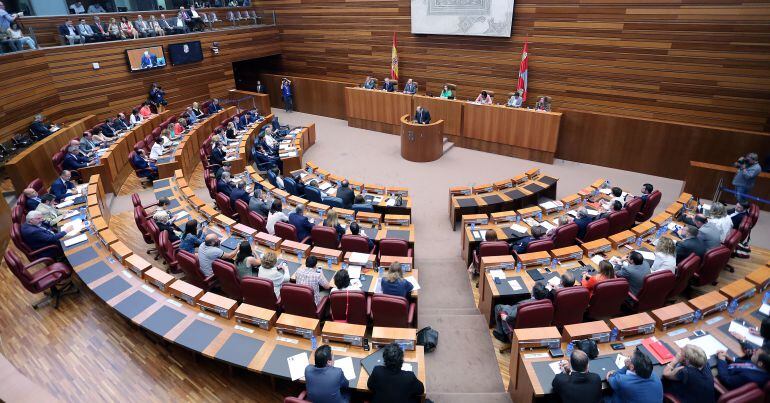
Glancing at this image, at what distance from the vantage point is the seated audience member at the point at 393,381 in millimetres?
3705

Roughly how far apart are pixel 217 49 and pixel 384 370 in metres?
15.9

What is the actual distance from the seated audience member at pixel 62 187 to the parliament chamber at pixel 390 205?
79mm

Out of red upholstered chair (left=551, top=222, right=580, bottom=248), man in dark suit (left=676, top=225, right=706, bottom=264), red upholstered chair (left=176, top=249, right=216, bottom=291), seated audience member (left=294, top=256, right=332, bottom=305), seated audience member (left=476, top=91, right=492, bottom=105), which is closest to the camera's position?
seated audience member (left=294, top=256, right=332, bottom=305)

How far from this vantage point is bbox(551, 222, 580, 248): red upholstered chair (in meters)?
6.60

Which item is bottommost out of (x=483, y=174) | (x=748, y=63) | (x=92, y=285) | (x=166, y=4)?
(x=483, y=174)

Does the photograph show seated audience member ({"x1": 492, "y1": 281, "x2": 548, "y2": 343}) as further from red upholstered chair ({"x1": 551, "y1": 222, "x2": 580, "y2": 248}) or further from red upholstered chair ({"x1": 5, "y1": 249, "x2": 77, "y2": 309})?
red upholstered chair ({"x1": 5, "y1": 249, "x2": 77, "y2": 309})

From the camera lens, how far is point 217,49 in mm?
16344

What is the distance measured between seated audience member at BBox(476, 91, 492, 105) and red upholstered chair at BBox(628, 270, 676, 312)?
8265 millimetres

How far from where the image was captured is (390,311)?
4.94 m

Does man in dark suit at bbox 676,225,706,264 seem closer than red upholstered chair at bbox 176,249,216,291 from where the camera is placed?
No

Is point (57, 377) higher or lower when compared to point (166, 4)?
lower

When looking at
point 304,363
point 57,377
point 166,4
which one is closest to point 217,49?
point 166,4

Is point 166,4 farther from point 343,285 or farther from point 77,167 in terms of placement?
point 343,285

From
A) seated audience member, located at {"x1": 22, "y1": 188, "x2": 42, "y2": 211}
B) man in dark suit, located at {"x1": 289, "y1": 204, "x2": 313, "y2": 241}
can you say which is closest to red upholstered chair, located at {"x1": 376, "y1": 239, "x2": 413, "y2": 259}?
man in dark suit, located at {"x1": 289, "y1": 204, "x2": 313, "y2": 241}
